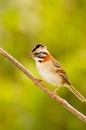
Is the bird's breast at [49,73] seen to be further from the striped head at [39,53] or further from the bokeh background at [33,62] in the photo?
the bokeh background at [33,62]

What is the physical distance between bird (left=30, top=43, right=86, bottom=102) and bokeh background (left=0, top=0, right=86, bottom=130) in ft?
2.03

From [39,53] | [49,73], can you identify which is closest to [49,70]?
[49,73]

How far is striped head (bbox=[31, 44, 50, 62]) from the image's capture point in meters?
2.98

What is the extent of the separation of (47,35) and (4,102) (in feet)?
2.24

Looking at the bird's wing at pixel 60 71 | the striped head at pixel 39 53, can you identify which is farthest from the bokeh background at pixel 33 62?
the striped head at pixel 39 53

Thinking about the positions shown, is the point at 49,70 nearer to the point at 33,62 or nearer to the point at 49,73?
the point at 49,73

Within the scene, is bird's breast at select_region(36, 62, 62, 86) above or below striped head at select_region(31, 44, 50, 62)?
below

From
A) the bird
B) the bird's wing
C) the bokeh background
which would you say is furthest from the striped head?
the bokeh background

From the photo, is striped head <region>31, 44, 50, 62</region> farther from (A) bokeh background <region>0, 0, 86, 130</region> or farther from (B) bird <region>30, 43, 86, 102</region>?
(A) bokeh background <region>0, 0, 86, 130</region>

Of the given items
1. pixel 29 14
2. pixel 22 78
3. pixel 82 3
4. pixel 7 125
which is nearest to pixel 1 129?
pixel 7 125

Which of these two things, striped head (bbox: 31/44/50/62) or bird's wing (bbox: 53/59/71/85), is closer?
striped head (bbox: 31/44/50/62)

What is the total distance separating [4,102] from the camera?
424 cm

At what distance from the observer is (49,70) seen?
3.33 m

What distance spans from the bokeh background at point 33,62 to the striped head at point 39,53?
833 mm
